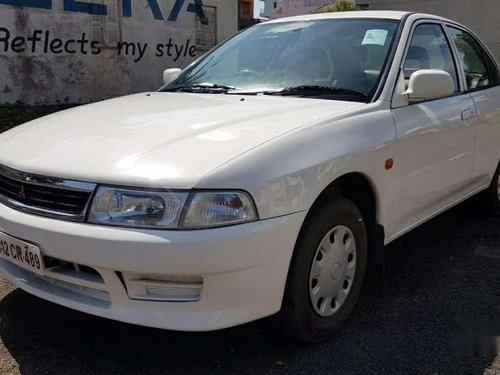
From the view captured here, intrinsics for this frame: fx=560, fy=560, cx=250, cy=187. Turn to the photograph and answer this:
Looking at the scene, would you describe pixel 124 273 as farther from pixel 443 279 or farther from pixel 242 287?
pixel 443 279

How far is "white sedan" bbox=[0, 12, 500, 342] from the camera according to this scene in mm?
2217

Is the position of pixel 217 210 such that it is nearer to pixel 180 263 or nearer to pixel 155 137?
pixel 180 263

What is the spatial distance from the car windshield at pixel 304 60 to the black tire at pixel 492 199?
1.92 meters

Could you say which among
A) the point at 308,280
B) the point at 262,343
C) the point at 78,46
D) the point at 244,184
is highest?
the point at 78,46

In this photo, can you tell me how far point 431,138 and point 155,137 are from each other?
1748 mm

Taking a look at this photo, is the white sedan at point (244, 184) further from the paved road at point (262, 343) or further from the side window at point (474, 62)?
the side window at point (474, 62)

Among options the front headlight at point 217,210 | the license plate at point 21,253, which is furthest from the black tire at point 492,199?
the license plate at point 21,253

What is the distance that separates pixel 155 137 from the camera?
2516mm

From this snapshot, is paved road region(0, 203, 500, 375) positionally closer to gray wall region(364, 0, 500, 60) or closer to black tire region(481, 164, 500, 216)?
black tire region(481, 164, 500, 216)

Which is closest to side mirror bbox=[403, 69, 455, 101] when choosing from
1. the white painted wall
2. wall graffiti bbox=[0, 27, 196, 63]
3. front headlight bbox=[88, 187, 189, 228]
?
front headlight bbox=[88, 187, 189, 228]

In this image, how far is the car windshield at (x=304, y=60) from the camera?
10.8ft

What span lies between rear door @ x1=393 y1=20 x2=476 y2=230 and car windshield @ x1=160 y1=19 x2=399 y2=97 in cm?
21

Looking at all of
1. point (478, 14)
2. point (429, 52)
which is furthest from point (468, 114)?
point (478, 14)

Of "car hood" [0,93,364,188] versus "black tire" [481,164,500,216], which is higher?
"car hood" [0,93,364,188]
